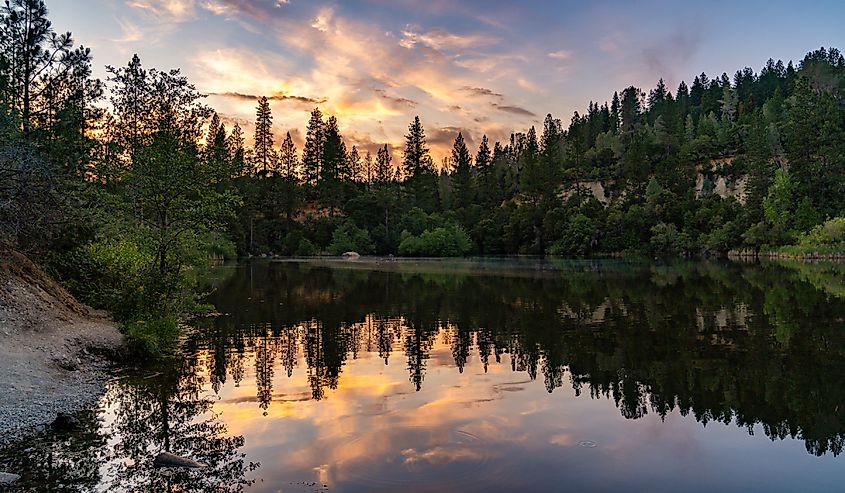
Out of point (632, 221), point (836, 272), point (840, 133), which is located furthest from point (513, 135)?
point (836, 272)

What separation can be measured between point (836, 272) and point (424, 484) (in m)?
48.6

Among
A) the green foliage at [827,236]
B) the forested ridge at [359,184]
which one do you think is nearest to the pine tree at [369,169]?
the forested ridge at [359,184]

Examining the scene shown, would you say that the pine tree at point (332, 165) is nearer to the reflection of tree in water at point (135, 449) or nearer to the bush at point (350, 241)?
the bush at point (350, 241)

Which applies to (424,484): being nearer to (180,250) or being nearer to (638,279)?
(180,250)

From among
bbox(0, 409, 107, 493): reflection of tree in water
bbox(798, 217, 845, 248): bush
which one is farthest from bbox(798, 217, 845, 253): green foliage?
bbox(0, 409, 107, 493): reflection of tree in water

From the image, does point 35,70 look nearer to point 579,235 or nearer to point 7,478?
point 7,478

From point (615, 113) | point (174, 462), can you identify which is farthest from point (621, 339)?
point (615, 113)

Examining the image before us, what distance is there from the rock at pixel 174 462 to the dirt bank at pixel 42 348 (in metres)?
2.60

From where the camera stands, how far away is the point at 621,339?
18844 mm

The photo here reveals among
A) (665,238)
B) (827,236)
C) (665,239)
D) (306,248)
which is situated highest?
(665,238)

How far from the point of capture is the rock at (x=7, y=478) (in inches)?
290

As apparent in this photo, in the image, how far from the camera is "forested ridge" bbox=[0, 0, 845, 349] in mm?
18812

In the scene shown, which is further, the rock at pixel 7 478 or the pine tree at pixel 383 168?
the pine tree at pixel 383 168

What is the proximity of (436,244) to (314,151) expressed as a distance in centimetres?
3919
